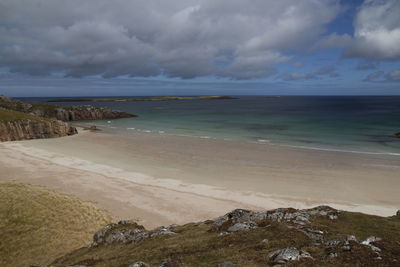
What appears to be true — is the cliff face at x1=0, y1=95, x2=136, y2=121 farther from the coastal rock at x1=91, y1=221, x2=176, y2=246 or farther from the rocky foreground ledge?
the rocky foreground ledge

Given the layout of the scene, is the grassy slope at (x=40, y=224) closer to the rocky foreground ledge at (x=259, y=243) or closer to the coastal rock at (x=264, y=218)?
the rocky foreground ledge at (x=259, y=243)

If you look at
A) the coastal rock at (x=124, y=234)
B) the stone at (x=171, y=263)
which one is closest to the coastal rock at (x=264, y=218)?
the coastal rock at (x=124, y=234)

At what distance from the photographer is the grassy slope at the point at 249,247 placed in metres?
9.64

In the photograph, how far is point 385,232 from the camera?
12.4 meters

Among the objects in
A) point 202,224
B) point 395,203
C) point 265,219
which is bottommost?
point 395,203

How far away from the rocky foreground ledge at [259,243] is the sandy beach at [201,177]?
7008 millimetres

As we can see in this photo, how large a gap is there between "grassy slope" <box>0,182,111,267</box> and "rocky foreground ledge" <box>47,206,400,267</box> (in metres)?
3.74

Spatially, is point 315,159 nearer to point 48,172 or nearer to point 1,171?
point 48,172

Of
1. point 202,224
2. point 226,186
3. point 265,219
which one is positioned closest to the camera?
point 265,219

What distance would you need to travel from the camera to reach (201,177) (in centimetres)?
3322

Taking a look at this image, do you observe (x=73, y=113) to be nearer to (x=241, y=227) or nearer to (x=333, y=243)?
(x=241, y=227)

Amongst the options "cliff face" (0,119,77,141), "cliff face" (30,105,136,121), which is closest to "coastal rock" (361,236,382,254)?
"cliff face" (0,119,77,141)

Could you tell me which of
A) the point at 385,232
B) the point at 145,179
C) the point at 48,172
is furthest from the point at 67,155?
the point at 385,232

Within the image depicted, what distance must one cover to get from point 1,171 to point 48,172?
6327 millimetres
